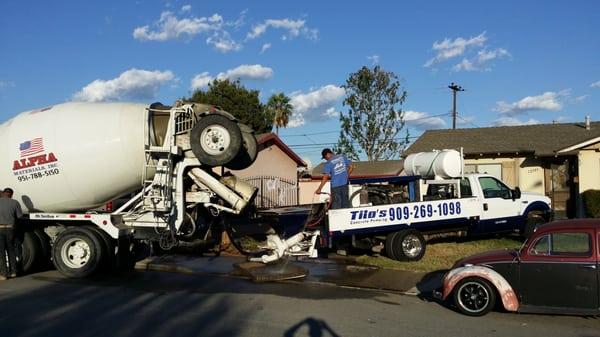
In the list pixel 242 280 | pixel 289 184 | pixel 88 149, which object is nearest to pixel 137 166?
pixel 88 149

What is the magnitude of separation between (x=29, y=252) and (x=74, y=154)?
2270mm

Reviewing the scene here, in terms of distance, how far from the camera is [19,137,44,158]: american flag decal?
11.1m

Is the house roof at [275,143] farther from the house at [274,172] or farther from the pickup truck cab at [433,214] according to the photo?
the pickup truck cab at [433,214]

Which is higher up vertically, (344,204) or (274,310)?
(344,204)

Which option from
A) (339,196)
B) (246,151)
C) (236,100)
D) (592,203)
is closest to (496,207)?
(339,196)

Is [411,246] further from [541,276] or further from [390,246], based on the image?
[541,276]

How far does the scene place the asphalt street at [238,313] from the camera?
6.91 m

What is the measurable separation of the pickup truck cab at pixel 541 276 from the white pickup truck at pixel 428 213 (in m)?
4.27

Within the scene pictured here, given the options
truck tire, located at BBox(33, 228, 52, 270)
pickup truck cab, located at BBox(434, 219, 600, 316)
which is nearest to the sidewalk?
pickup truck cab, located at BBox(434, 219, 600, 316)

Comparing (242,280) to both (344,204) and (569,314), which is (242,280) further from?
(569,314)

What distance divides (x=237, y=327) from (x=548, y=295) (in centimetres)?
402

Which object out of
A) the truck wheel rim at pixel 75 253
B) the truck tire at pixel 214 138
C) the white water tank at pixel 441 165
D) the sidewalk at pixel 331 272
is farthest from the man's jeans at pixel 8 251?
the white water tank at pixel 441 165

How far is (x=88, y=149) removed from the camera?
35.7 ft

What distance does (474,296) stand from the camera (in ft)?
25.2
